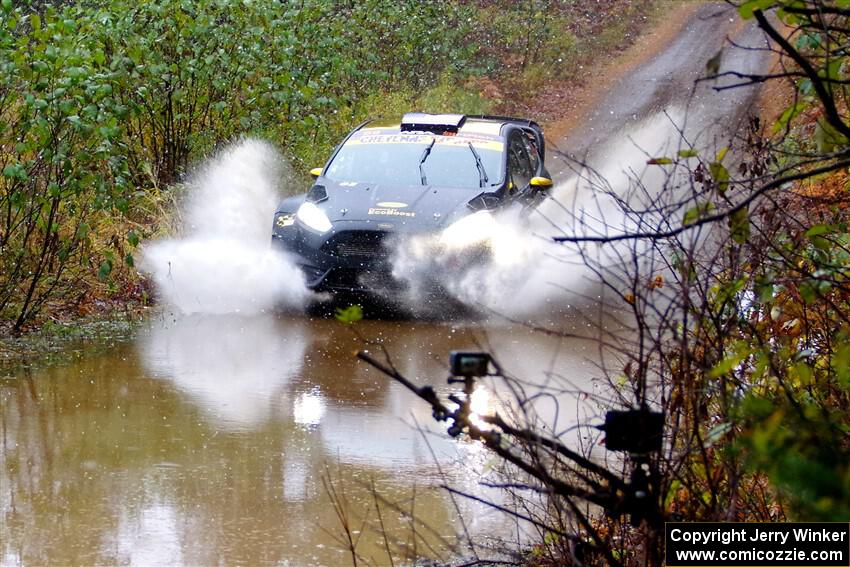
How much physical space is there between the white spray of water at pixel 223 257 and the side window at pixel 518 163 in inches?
103

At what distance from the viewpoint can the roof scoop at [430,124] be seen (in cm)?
1289

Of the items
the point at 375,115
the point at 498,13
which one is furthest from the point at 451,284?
the point at 498,13

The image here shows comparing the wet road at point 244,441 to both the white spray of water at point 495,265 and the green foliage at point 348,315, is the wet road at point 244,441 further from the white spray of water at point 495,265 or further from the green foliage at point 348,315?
the green foliage at point 348,315

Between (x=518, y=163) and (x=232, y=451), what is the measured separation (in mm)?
6553

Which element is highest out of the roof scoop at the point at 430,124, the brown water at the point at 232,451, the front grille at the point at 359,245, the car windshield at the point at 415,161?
the roof scoop at the point at 430,124

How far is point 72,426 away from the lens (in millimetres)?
7523

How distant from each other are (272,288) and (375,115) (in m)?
10.2

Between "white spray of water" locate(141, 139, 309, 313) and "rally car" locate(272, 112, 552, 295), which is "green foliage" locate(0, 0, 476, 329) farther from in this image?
"rally car" locate(272, 112, 552, 295)

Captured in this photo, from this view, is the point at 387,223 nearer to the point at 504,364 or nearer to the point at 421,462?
the point at 504,364

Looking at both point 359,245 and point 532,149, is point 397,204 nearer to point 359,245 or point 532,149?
point 359,245

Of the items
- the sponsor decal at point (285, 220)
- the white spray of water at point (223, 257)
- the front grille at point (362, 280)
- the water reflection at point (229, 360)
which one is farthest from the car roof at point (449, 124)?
the water reflection at point (229, 360)

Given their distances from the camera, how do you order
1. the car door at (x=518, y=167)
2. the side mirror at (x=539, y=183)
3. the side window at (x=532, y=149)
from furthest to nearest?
the side window at (x=532, y=149) < the car door at (x=518, y=167) < the side mirror at (x=539, y=183)

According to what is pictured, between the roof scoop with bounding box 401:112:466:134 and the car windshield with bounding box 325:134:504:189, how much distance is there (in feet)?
0.54

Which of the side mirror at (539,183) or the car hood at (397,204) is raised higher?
the side mirror at (539,183)
